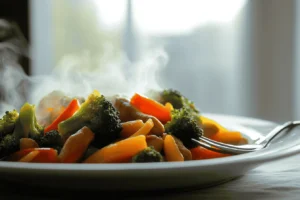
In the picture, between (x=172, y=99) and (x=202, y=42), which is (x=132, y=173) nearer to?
(x=172, y=99)

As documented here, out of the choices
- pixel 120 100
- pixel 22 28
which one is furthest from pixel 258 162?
pixel 22 28

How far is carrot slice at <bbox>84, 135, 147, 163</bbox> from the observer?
1147 mm

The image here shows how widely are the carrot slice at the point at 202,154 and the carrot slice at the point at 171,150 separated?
15 cm

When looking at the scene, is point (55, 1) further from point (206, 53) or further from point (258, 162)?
point (258, 162)

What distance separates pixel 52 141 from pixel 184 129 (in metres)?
0.40

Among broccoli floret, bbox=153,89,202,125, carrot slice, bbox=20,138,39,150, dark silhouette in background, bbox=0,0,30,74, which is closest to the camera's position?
carrot slice, bbox=20,138,39,150

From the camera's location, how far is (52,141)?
1312mm

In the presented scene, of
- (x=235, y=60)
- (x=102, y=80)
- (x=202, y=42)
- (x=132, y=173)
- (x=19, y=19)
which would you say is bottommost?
(x=132, y=173)

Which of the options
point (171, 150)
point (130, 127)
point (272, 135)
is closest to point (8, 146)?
point (130, 127)

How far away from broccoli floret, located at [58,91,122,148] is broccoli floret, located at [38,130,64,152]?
3 centimetres

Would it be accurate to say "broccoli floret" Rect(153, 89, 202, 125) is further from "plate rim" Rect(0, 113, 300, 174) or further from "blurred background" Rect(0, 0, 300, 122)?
"blurred background" Rect(0, 0, 300, 122)

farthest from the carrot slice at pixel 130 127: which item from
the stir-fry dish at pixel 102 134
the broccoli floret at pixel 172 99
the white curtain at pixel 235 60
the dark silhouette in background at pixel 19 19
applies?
the white curtain at pixel 235 60

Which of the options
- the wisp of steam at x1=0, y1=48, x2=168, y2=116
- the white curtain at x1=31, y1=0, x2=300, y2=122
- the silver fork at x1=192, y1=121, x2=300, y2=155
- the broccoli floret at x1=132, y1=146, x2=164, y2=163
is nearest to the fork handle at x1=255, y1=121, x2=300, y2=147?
the silver fork at x1=192, y1=121, x2=300, y2=155

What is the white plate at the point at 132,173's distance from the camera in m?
0.89
